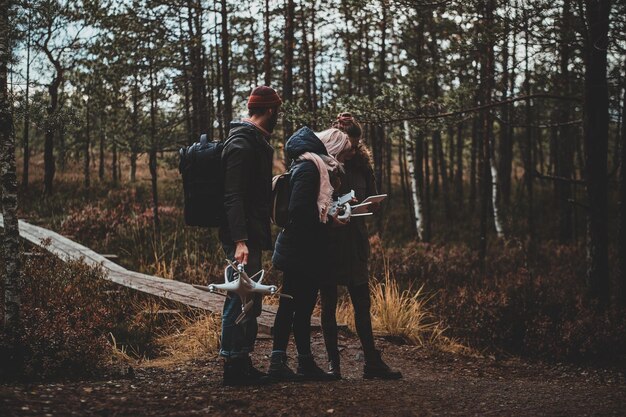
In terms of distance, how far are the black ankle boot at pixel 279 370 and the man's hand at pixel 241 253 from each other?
0.96 meters

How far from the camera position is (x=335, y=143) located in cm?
492

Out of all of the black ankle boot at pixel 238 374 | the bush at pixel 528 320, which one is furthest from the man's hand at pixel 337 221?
the bush at pixel 528 320

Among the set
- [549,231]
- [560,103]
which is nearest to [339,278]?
[560,103]

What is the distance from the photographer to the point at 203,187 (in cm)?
437

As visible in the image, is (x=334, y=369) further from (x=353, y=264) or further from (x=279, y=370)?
(x=353, y=264)

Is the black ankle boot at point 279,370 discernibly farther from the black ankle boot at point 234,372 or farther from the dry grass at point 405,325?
the dry grass at point 405,325

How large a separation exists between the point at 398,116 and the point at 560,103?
12956mm

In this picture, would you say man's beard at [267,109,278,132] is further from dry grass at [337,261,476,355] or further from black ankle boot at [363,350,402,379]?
dry grass at [337,261,476,355]

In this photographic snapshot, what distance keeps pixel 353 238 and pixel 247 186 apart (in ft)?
3.89

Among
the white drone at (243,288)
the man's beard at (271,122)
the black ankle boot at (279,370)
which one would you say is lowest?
the black ankle boot at (279,370)

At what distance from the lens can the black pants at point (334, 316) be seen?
16.7ft

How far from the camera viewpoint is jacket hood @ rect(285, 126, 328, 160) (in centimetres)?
468

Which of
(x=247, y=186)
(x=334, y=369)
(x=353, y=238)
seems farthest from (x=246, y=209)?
(x=334, y=369)

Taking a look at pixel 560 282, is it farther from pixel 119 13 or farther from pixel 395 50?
pixel 395 50
